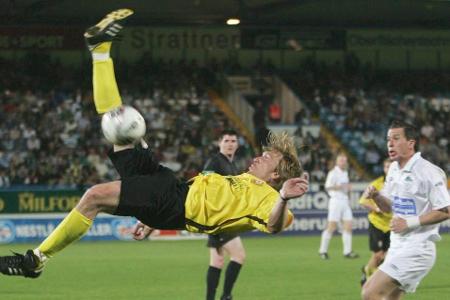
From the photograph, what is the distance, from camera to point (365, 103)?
1448 inches

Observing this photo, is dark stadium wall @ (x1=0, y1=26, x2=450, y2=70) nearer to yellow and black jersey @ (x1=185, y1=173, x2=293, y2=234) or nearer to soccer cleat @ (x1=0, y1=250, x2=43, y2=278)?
yellow and black jersey @ (x1=185, y1=173, x2=293, y2=234)

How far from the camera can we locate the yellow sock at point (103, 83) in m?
8.65

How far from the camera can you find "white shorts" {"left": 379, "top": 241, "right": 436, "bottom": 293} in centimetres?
916

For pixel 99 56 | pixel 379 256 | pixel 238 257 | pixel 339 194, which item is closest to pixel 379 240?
pixel 379 256

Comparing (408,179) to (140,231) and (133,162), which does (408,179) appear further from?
(133,162)

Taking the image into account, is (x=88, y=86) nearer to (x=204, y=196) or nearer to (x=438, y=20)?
(x=438, y=20)

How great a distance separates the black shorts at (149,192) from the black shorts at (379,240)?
24.1ft

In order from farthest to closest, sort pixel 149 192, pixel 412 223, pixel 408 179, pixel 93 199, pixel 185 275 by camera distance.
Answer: pixel 185 275 → pixel 408 179 → pixel 412 223 → pixel 149 192 → pixel 93 199

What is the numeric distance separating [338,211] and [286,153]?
43.4 feet

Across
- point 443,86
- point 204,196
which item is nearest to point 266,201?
point 204,196

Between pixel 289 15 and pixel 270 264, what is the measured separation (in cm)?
1819

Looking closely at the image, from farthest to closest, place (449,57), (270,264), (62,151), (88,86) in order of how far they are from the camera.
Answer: (449,57)
(88,86)
(62,151)
(270,264)

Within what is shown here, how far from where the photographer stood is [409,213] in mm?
9516

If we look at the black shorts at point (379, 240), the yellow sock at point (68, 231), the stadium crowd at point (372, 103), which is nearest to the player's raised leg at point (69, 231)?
the yellow sock at point (68, 231)
